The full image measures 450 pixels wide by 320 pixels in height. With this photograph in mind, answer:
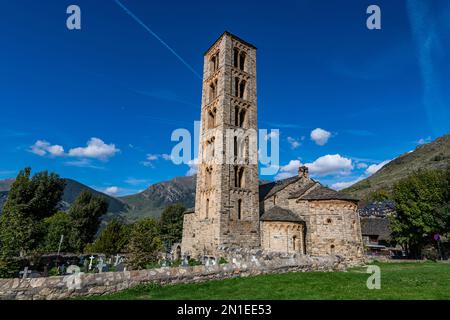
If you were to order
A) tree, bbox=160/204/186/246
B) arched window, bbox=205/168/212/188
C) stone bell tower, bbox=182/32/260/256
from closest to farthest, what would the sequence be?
stone bell tower, bbox=182/32/260/256 → arched window, bbox=205/168/212/188 → tree, bbox=160/204/186/246

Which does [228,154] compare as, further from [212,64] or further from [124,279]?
[124,279]

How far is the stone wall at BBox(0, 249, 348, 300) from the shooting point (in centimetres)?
833

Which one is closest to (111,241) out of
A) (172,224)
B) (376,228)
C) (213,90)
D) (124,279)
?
(172,224)

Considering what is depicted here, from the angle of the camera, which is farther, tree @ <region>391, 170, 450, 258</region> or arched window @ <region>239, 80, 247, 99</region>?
arched window @ <region>239, 80, 247, 99</region>

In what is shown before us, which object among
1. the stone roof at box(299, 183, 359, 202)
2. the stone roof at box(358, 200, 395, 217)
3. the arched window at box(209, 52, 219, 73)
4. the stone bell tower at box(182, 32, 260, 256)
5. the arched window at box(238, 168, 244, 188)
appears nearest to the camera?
the stone roof at box(299, 183, 359, 202)

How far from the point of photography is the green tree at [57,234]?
4116 cm

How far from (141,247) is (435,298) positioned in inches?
704

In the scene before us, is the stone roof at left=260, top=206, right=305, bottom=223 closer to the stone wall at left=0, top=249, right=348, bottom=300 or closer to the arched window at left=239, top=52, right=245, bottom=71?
the stone wall at left=0, top=249, right=348, bottom=300

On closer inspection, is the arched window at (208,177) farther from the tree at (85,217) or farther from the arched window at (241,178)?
the tree at (85,217)

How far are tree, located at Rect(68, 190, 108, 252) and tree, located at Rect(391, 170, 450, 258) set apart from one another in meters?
48.9

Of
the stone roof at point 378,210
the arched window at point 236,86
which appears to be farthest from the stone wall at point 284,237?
the stone roof at point 378,210

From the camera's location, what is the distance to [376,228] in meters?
48.7

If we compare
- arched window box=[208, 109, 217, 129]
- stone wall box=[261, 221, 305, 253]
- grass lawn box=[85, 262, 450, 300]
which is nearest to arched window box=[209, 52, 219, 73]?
arched window box=[208, 109, 217, 129]
